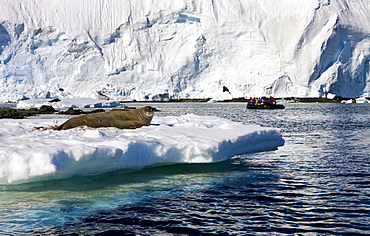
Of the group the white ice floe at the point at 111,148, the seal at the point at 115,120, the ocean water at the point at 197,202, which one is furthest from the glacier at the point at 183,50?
the ocean water at the point at 197,202

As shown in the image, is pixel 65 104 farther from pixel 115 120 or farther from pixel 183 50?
pixel 115 120

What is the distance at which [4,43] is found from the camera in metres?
50.3

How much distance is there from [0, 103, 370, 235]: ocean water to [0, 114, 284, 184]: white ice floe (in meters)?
0.28

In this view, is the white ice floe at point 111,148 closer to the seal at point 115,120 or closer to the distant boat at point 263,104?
the seal at point 115,120

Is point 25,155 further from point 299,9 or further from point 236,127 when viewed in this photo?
point 299,9

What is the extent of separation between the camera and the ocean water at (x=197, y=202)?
4.21 meters

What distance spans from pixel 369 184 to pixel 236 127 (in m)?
3.24

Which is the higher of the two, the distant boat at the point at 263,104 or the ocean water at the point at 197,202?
the distant boat at the point at 263,104

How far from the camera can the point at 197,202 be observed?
5.16 metres

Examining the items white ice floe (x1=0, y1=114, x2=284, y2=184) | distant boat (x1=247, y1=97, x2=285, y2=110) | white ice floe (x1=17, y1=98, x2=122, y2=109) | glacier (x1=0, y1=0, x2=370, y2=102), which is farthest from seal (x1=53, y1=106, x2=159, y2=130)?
glacier (x1=0, y1=0, x2=370, y2=102)

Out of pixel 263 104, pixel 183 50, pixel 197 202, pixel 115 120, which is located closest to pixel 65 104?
pixel 183 50

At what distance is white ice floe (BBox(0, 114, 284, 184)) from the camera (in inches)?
198

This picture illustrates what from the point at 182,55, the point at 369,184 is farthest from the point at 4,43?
the point at 369,184

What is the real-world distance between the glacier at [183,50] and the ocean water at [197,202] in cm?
3986
